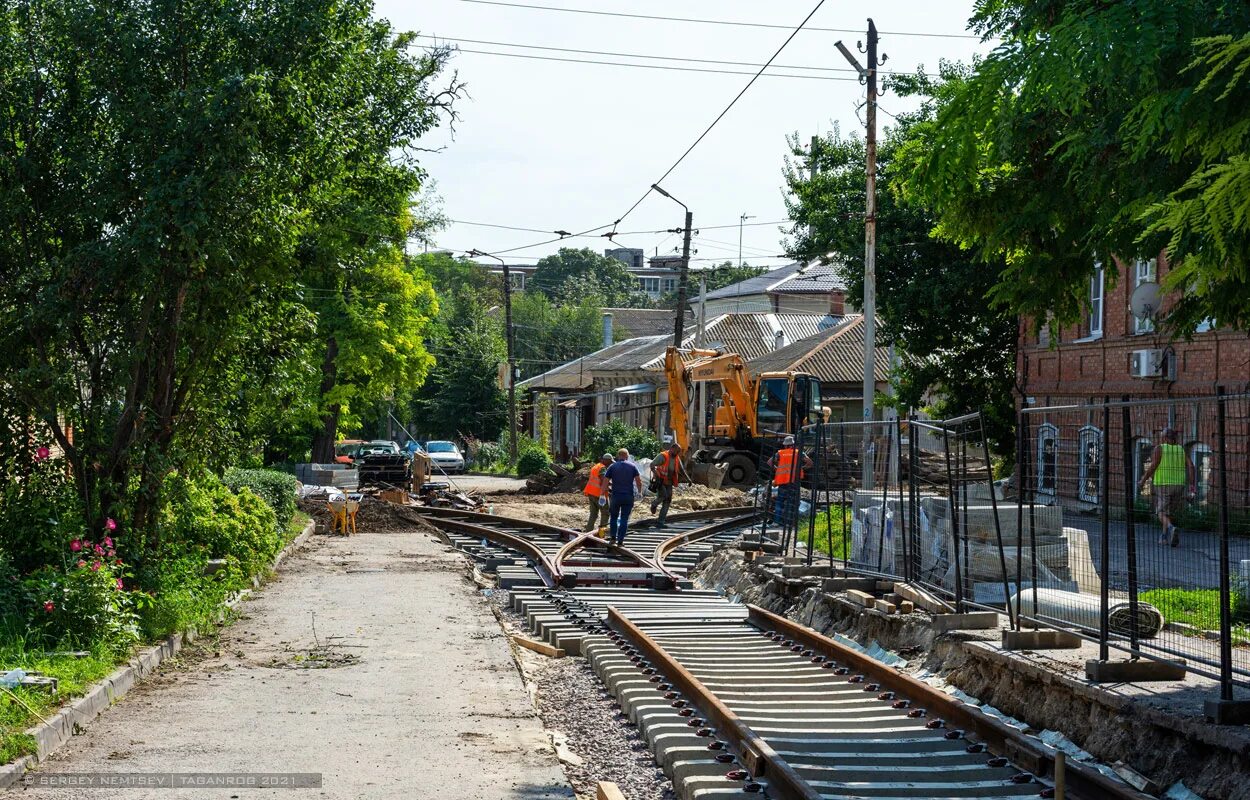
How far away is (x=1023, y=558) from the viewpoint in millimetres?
11438

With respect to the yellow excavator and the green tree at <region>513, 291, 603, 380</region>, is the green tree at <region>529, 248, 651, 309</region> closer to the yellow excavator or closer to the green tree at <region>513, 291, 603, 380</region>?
the green tree at <region>513, 291, 603, 380</region>

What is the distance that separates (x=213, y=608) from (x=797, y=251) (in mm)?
27637

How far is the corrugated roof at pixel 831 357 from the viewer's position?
53406 millimetres

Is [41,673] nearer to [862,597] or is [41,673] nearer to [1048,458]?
[1048,458]

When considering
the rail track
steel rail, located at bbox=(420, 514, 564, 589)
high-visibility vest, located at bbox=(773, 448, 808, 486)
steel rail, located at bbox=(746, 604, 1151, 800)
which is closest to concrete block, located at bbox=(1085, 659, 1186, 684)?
steel rail, located at bbox=(746, 604, 1151, 800)

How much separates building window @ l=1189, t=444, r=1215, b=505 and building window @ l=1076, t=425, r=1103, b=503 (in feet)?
3.30

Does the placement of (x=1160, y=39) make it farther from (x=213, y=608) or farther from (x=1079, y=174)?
(x=213, y=608)

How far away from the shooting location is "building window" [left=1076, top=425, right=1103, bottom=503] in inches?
377

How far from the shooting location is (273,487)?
24.0 meters

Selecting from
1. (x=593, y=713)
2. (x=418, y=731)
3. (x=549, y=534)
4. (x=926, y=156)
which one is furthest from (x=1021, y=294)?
(x=549, y=534)

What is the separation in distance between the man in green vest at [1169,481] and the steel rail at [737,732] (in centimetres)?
298

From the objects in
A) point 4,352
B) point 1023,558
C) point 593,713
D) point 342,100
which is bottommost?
point 593,713

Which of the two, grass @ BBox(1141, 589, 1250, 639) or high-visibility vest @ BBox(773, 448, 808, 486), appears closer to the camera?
grass @ BBox(1141, 589, 1250, 639)

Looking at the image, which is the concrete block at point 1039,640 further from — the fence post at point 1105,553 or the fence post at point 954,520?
the fence post at point 954,520
